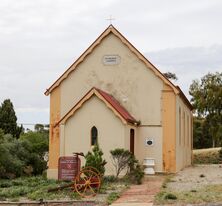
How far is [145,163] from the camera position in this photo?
34.1 metres

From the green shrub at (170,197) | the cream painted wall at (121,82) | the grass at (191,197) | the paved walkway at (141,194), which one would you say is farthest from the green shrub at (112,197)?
the cream painted wall at (121,82)

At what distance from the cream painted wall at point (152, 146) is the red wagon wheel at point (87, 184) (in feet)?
36.5

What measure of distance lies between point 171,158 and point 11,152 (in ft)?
31.4

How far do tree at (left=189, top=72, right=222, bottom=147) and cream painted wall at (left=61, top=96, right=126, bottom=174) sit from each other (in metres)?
30.8

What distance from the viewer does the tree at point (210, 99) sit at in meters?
60.9

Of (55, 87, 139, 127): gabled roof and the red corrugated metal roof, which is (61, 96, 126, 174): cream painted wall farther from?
the red corrugated metal roof

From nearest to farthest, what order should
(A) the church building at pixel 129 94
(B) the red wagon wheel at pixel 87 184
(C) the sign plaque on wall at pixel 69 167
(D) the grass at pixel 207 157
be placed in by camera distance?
(B) the red wagon wheel at pixel 87 184 → (C) the sign plaque on wall at pixel 69 167 → (A) the church building at pixel 129 94 → (D) the grass at pixel 207 157

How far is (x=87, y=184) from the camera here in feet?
75.6

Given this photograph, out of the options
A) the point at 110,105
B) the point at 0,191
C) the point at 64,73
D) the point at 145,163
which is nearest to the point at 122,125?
the point at 110,105

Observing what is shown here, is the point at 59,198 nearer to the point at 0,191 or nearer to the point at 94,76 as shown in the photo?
the point at 0,191

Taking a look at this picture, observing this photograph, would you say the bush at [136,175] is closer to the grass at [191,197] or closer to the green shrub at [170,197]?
the grass at [191,197]

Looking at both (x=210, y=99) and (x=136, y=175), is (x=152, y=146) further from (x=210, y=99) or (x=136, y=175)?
(x=210, y=99)

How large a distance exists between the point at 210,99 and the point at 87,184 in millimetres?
39688

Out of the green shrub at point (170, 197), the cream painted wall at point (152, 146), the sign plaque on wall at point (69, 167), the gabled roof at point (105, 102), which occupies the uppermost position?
the gabled roof at point (105, 102)
